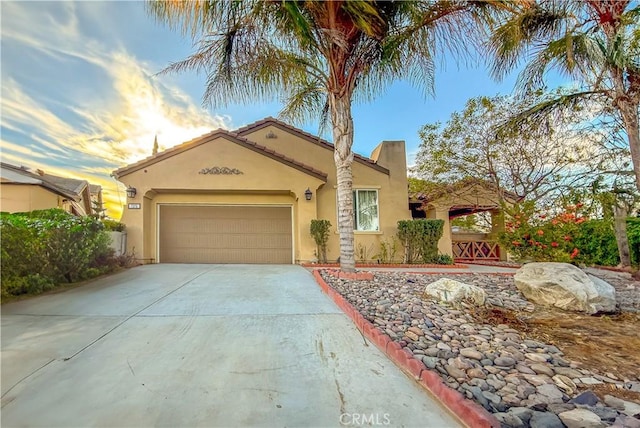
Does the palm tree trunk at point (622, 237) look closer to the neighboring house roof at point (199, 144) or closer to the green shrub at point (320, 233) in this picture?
the green shrub at point (320, 233)

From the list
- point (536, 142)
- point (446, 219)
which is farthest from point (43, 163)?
point (536, 142)

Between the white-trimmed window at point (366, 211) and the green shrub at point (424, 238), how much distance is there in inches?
52.0


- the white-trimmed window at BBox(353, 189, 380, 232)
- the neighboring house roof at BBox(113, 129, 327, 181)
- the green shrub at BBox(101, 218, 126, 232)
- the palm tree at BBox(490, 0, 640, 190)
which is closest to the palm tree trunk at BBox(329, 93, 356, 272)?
the neighboring house roof at BBox(113, 129, 327, 181)

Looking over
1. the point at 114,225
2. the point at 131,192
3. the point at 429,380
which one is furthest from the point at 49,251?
the point at 429,380

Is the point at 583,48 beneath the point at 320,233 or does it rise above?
above

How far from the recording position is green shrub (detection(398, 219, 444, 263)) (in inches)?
444

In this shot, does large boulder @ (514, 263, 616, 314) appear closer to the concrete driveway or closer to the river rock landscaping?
the river rock landscaping

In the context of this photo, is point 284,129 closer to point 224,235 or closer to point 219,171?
point 219,171

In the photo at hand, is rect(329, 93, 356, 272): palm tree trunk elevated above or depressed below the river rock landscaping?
above

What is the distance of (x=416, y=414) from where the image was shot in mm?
2268

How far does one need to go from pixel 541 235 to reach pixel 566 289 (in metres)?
1.67

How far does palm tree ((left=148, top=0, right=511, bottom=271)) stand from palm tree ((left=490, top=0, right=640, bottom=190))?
142 cm

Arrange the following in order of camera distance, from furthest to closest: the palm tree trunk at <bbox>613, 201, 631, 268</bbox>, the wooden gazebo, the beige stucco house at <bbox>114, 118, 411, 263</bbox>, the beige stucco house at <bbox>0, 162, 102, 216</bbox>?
the wooden gazebo, the beige stucco house at <bbox>114, 118, 411, 263</bbox>, the palm tree trunk at <bbox>613, 201, 631, 268</bbox>, the beige stucco house at <bbox>0, 162, 102, 216</bbox>

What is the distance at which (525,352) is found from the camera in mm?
3352
